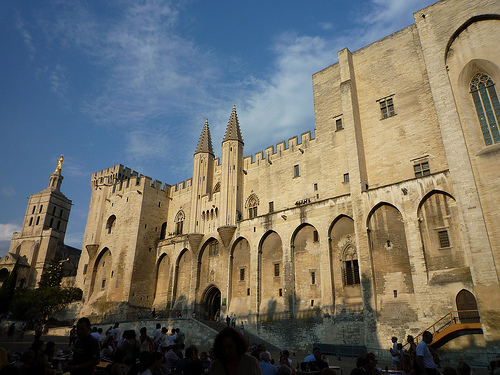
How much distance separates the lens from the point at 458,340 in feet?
53.0

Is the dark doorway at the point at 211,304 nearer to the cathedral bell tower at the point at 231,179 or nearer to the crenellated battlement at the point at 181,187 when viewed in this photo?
the cathedral bell tower at the point at 231,179

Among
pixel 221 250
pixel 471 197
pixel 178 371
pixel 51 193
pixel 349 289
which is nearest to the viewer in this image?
pixel 178 371

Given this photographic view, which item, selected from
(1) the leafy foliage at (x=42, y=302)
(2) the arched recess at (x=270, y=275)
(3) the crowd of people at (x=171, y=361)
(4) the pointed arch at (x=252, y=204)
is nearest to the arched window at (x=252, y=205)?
(4) the pointed arch at (x=252, y=204)

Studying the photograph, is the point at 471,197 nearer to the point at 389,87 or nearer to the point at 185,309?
the point at 389,87

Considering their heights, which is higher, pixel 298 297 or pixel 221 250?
pixel 221 250

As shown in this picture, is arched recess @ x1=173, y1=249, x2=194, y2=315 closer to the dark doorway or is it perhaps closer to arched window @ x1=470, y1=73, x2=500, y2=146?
the dark doorway

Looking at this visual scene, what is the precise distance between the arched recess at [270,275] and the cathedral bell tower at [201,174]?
7404 mm

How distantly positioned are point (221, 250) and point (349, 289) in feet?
37.1

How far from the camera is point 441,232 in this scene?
62.5 feet

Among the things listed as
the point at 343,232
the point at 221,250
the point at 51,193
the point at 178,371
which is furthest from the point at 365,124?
the point at 51,193

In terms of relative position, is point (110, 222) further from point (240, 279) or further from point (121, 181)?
point (240, 279)

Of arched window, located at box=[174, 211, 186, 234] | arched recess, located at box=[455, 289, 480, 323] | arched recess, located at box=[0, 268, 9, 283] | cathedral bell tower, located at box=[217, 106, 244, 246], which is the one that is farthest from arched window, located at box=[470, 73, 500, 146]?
arched recess, located at box=[0, 268, 9, 283]

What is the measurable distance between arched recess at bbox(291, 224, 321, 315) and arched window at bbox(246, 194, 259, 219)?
612 centimetres

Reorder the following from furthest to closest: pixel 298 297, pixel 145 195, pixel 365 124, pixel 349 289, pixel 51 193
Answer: pixel 51 193, pixel 145 195, pixel 365 124, pixel 298 297, pixel 349 289
